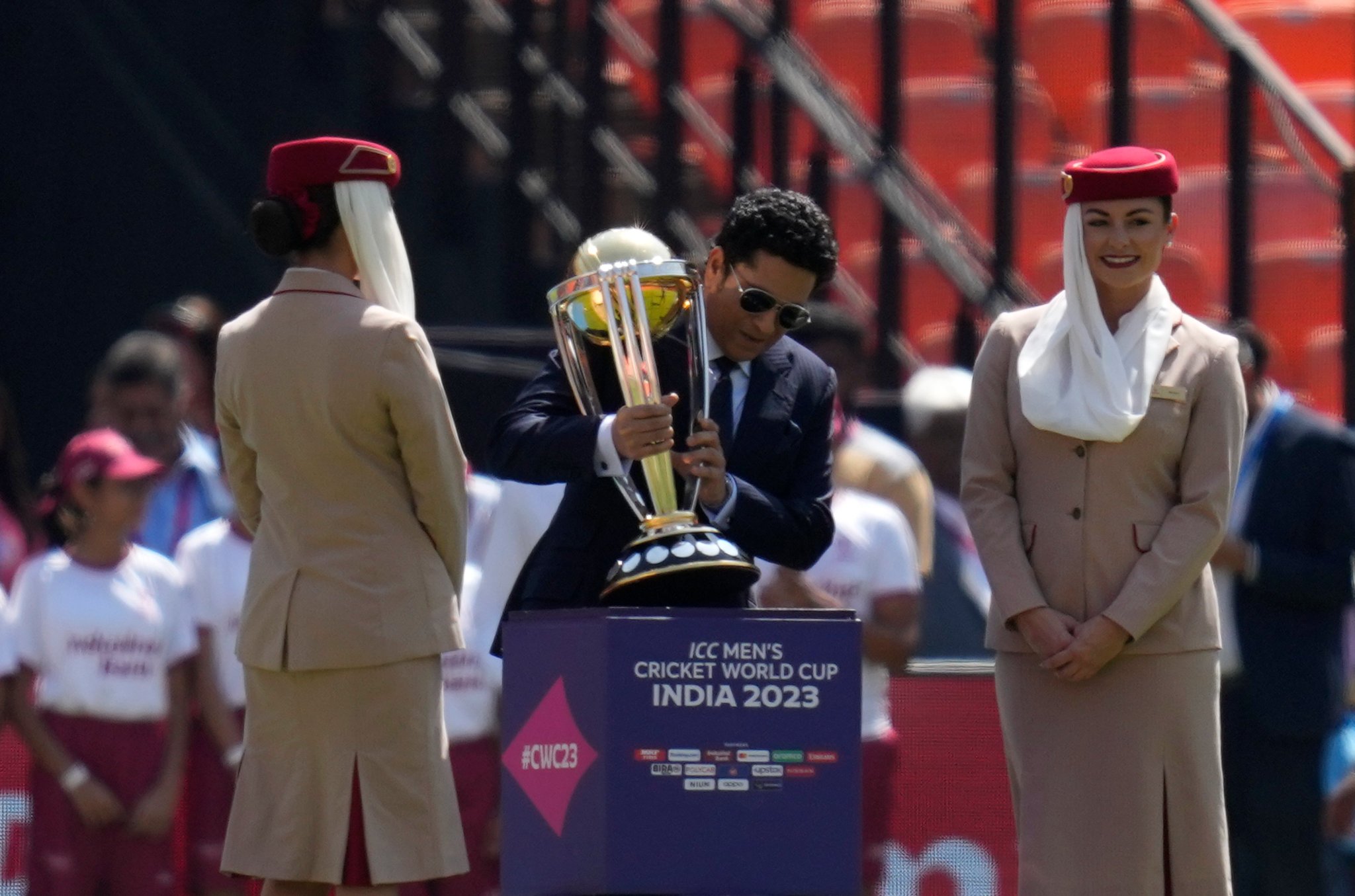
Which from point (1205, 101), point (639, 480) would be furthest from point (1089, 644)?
point (1205, 101)

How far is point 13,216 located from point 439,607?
4938 millimetres

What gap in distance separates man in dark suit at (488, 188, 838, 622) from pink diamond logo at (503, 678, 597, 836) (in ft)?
0.81

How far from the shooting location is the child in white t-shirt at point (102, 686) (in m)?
5.75

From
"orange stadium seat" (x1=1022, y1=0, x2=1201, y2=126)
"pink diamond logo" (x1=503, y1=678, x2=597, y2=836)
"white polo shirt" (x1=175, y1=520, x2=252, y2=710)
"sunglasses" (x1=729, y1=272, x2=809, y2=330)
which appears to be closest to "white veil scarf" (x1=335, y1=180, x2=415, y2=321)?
"sunglasses" (x1=729, y1=272, x2=809, y2=330)

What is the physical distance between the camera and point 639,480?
158 inches

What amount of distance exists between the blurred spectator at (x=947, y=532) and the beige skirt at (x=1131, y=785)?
7.82ft

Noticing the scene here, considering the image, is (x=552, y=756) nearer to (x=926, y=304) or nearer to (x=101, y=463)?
(x=101, y=463)

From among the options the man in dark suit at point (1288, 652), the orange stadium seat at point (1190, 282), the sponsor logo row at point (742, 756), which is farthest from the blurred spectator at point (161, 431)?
the sponsor logo row at point (742, 756)

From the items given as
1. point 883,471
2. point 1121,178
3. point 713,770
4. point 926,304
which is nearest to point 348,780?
point 713,770

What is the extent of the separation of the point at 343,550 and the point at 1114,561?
130 cm

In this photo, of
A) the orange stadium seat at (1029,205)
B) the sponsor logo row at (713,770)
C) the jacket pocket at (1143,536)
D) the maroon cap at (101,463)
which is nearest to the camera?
the sponsor logo row at (713,770)

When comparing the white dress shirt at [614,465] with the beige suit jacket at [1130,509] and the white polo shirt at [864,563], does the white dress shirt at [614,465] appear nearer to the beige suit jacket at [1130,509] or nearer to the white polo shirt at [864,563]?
the beige suit jacket at [1130,509]

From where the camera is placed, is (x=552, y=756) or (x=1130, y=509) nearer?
(x=552, y=756)

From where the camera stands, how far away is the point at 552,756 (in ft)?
12.2
